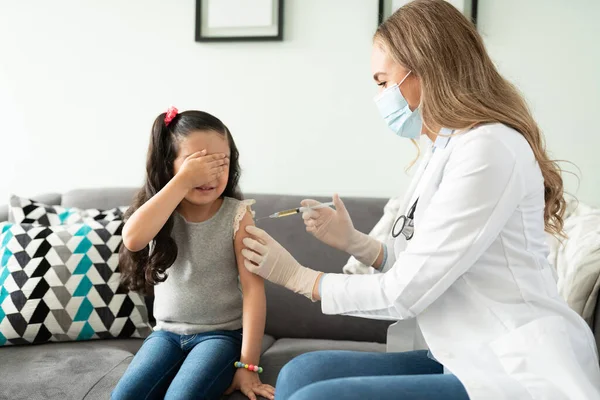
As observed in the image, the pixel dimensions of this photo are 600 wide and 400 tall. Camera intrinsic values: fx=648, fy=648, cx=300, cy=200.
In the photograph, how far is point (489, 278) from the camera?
48.2 inches

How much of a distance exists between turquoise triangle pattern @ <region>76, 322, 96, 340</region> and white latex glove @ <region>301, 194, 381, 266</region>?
2.50 ft

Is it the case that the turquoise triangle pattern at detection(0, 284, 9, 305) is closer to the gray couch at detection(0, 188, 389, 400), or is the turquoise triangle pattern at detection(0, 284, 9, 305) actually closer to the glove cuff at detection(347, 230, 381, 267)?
the gray couch at detection(0, 188, 389, 400)

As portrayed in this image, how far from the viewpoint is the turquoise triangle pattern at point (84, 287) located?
1972 millimetres

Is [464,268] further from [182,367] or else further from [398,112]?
[182,367]

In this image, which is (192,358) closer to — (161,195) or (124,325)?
(161,195)

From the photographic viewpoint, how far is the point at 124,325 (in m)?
1.99

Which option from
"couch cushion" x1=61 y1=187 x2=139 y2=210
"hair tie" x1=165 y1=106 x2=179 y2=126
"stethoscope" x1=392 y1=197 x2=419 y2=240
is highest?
"hair tie" x1=165 y1=106 x2=179 y2=126

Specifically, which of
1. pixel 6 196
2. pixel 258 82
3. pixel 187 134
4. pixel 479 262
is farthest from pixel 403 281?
pixel 6 196

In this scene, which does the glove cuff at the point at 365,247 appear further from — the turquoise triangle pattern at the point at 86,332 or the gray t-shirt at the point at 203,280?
the turquoise triangle pattern at the point at 86,332

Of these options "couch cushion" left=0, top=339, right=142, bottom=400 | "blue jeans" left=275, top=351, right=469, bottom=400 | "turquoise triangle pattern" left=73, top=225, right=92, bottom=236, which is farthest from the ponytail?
"blue jeans" left=275, top=351, right=469, bottom=400

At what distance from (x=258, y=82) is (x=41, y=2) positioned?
0.96 m

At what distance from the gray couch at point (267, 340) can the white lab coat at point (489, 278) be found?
1.91 ft

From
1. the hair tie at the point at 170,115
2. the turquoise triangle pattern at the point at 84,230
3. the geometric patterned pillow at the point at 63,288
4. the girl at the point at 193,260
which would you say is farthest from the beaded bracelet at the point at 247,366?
the turquoise triangle pattern at the point at 84,230

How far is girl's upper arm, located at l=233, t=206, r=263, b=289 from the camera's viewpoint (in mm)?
1666
